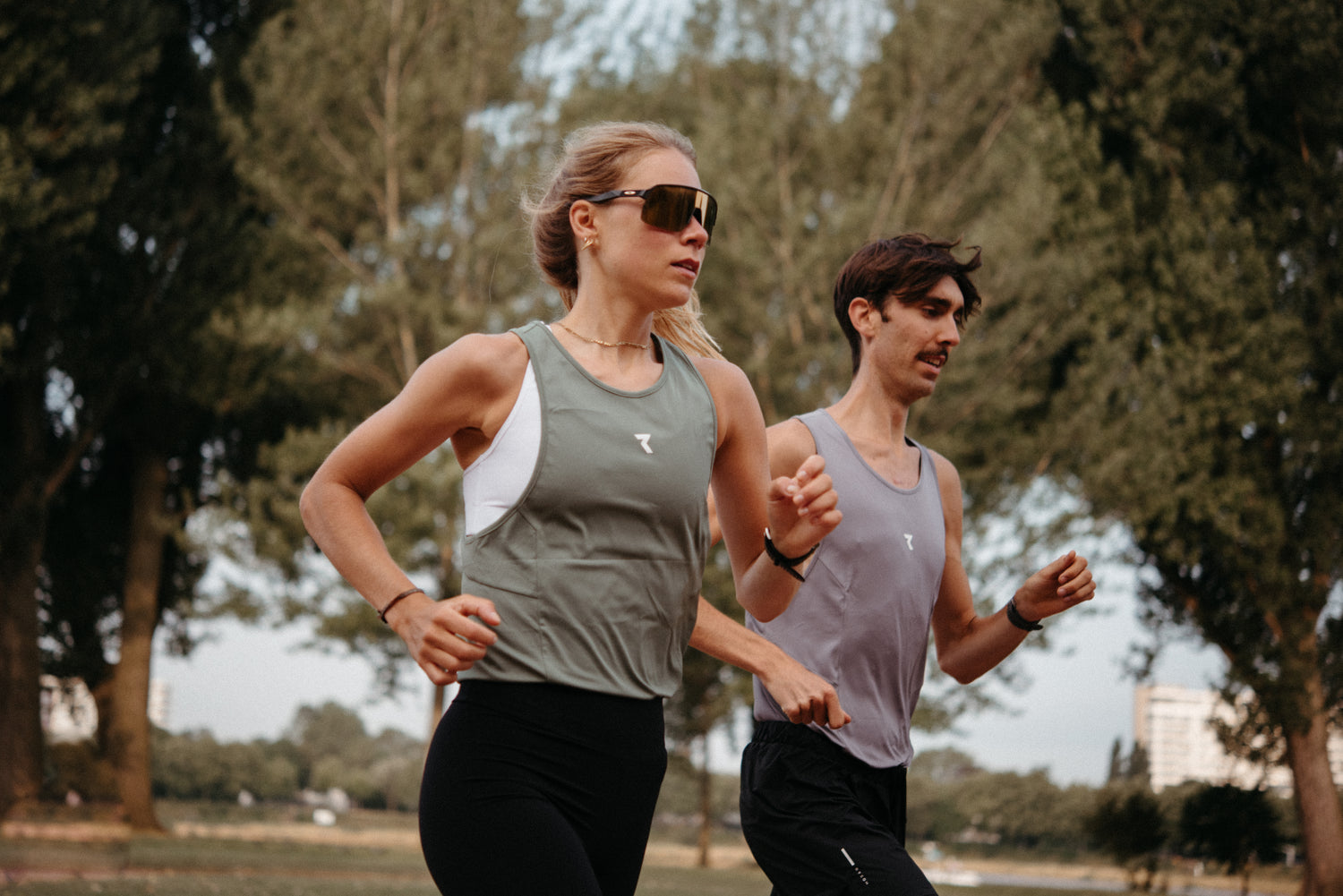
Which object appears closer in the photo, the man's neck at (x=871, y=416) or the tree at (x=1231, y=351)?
the man's neck at (x=871, y=416)

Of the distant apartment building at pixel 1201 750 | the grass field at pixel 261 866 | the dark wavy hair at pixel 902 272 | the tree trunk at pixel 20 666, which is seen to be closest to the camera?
the dark wavy hair at pixel 902 272

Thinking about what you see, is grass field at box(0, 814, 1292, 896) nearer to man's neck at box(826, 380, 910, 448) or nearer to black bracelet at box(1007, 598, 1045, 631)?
man's neck at box(826, 380, 910, 448)

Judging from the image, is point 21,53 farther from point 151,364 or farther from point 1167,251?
point 1167,251

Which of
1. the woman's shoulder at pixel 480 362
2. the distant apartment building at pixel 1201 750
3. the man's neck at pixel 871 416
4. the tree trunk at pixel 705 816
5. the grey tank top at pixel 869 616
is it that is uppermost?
the man's neck at pixel 871 416

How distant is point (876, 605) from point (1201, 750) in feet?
55.9

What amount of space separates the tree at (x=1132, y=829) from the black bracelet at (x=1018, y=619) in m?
15.6

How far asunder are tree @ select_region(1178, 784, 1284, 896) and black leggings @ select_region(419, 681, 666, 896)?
1735 centimetres

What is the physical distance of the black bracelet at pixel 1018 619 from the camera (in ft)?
11.7

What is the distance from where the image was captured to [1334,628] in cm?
1861

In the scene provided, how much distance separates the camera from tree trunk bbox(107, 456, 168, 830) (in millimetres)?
21469

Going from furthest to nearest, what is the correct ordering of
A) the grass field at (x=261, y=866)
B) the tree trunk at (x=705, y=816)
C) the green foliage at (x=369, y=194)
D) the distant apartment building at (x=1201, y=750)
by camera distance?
the tree trunk at (x=705, y=816), the green foliage at (x=369, y=194), the distant apartment building at (x=1201, y=750), the grass field at (x=261, y=866)

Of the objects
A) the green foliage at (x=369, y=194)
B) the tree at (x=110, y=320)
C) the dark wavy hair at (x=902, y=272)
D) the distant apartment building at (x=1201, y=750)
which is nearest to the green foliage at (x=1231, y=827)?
the distant apartment building at (x=1201, y=750)

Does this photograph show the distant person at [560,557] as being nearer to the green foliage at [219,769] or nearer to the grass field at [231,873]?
the grass field at [231,873]

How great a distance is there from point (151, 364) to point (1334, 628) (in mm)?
17757
